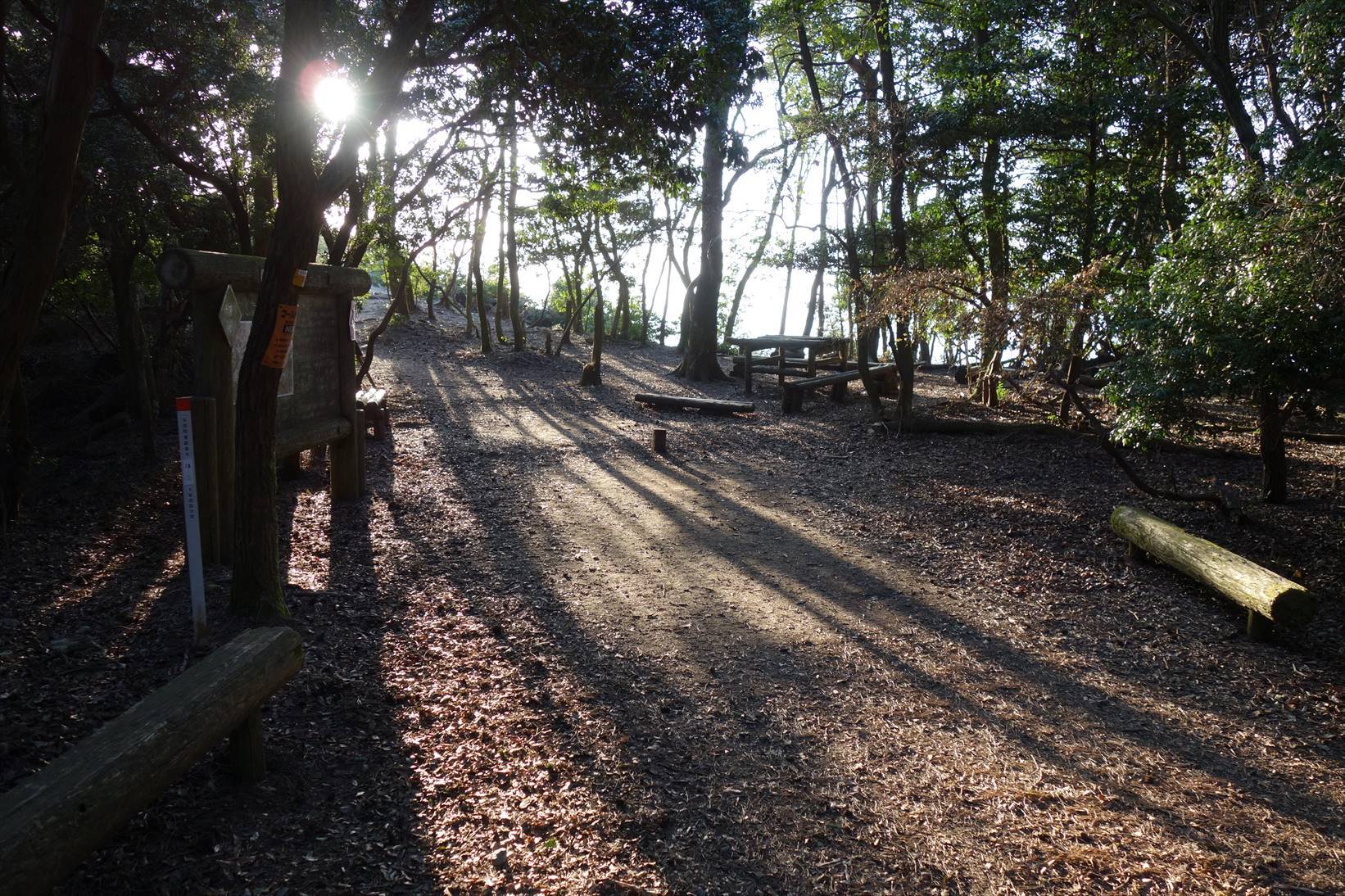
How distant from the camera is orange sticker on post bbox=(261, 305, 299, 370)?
414 centimetres

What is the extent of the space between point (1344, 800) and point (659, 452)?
8208mm

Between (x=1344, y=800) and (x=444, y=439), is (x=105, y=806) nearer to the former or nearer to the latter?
(x=1344, y=800)

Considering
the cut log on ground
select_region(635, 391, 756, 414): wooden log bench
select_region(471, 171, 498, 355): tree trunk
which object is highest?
select_region(471, 171, 498, 355): tree trunk

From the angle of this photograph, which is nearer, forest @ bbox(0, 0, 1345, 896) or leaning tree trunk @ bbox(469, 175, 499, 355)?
forest @ bbox(0, 0, 1345, 896)

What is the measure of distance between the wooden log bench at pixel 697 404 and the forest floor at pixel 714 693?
17.9 ft

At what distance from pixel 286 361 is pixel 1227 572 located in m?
6.49

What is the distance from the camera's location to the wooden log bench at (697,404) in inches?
547

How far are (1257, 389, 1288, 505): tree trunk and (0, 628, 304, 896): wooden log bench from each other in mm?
7735

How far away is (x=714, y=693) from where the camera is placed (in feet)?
14.0

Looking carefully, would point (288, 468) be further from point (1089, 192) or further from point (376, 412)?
point (1089, 192)

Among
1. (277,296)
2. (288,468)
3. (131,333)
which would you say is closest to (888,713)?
(277,296)

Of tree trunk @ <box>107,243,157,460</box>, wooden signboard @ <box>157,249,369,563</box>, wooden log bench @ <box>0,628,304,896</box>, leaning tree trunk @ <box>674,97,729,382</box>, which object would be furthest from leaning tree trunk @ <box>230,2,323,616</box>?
leaning tree trunk @ <box>674,97,729,382</box>

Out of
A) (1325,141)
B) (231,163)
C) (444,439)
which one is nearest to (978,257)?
(1325,141)

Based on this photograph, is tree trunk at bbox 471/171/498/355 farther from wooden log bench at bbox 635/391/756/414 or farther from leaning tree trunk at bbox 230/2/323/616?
leaning tree trunk at bbox 230/2/323/616
